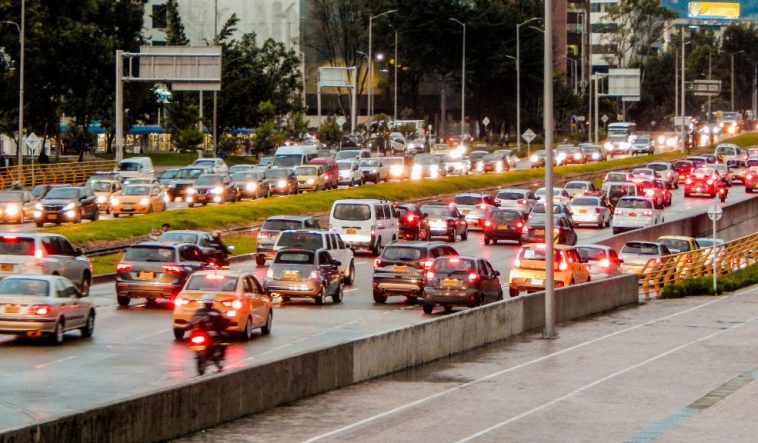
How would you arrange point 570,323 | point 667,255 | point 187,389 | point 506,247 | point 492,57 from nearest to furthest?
point 187,389 → point 570,323 → point 667,255 → point 506,247 → point 492,57

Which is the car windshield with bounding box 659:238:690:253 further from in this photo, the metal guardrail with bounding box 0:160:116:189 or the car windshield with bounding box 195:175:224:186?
the metal guardrail with bounding box 0:160:116:189

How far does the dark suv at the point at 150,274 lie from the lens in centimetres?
3769

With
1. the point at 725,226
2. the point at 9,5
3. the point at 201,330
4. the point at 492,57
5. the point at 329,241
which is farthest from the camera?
the point at 492,57

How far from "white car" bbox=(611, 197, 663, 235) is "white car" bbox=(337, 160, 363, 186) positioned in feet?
65.5

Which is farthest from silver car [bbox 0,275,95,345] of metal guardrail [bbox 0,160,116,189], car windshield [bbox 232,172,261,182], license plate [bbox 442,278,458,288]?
metal guardrail [bbox 0,160,116,189]

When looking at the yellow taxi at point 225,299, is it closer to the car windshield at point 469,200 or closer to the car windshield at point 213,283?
the car windshield at point 213,283

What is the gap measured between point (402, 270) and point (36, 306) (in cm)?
1298

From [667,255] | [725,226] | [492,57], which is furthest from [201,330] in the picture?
[492,57]

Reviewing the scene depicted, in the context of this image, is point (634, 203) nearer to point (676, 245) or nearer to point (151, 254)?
point (676, 245)

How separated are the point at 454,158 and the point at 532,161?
376 inches

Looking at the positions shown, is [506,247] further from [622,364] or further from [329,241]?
[622,364]

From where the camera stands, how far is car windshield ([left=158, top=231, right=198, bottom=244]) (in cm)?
4450

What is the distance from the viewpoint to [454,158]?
9969 centimetres

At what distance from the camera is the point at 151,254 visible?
3819 cm
